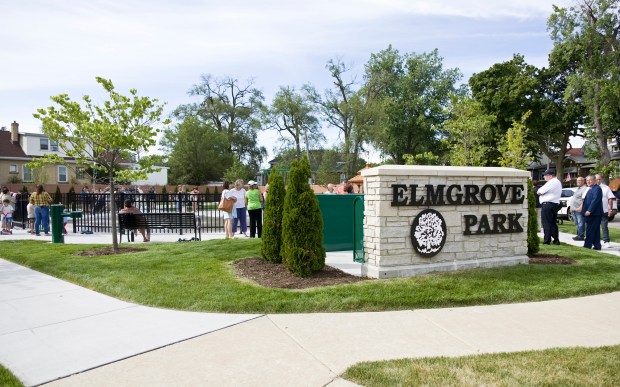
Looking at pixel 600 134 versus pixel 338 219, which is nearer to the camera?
pixel 338 219

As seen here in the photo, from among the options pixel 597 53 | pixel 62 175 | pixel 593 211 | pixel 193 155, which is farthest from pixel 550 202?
pixel 193 155

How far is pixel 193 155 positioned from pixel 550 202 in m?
53.6

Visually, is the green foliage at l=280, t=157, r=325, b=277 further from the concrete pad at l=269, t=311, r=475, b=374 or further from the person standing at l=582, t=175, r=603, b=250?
the person standing at l=582, t=175, r=603, b=250

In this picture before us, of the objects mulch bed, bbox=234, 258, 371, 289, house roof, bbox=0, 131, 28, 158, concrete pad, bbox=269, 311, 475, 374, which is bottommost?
concrete pad, bbox=269, 311, 475, 374

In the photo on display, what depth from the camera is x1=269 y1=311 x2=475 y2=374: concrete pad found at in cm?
442

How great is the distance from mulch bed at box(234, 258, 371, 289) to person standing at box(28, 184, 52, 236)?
10.4m

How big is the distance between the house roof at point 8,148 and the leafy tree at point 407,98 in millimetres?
35297

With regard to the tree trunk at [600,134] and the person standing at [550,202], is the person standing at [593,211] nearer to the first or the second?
the person standing at [550,202]

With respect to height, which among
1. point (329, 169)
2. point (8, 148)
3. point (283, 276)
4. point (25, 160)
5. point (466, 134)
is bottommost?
point (283, 276)

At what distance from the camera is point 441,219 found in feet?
25.6

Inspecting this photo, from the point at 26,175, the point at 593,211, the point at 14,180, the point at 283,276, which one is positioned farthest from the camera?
the point at 26,175

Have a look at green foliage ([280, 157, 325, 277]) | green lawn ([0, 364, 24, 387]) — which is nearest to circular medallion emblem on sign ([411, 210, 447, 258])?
green foliage ([280, 157, 325, 277])

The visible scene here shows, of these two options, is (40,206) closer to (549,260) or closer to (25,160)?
(549,260)

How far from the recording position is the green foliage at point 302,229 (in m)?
7.39
